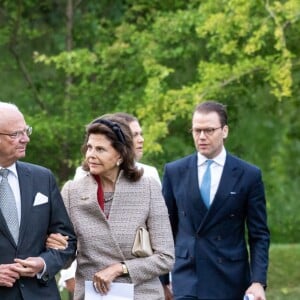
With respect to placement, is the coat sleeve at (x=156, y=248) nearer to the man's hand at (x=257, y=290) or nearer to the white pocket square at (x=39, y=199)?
the white pocket square at (x=39, y=199)

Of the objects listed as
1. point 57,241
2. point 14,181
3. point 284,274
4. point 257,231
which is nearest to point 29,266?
point 57,241

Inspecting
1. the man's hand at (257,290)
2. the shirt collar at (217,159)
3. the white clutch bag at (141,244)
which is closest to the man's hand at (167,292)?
the man's hand at (257,290)

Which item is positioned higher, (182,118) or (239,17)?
(239,17)

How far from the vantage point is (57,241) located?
24.1ft

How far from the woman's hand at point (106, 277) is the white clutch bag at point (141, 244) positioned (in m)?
0.13

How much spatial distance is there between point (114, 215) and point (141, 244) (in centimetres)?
23

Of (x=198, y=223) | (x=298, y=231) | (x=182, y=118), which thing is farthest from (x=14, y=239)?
(x=298, y=231)

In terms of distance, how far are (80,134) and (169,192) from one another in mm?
8951

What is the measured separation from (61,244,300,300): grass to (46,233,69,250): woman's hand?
361 inches

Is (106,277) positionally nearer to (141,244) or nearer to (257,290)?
(141,244)

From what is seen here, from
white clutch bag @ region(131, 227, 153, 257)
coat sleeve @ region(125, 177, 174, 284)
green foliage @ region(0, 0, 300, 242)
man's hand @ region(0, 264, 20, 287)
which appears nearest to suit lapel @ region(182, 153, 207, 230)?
coat sleeve @ region(125, 177, 174, 284)

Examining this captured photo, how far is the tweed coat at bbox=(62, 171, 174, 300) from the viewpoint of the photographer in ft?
24.9

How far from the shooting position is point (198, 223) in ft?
30.1

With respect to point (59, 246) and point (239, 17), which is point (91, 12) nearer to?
point (239, 17)
